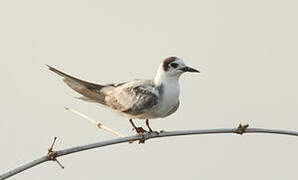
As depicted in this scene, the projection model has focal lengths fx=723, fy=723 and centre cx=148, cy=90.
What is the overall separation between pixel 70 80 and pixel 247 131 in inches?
104

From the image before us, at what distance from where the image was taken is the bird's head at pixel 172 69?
24.3 feet

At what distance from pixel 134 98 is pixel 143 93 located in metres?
0.16

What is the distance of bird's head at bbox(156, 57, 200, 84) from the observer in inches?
291

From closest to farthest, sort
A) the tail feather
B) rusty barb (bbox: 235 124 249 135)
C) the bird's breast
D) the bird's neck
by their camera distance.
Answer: rusty barb (bbox: 235 124 249 135), the bird's breast, the bird's neck, the tail feather

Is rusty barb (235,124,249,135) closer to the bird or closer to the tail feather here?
the bird

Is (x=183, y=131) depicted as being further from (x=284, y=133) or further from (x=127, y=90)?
(x=127, y=90)

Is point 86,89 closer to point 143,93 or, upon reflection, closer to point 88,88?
point 88,88

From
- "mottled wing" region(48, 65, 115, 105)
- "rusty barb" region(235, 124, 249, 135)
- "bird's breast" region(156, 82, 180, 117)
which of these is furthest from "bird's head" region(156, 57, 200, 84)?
"rusty barb" region(235, 124, 249, 135)

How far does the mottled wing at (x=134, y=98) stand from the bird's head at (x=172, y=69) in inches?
6.9

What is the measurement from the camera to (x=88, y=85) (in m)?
7.93

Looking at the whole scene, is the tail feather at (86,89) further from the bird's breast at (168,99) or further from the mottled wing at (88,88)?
the bird's breast at (168,99)

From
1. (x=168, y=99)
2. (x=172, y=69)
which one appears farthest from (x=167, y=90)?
(x=172, y=69)

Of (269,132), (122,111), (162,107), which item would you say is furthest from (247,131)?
(122,111)

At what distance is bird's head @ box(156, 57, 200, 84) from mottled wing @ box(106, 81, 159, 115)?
0.57ft
